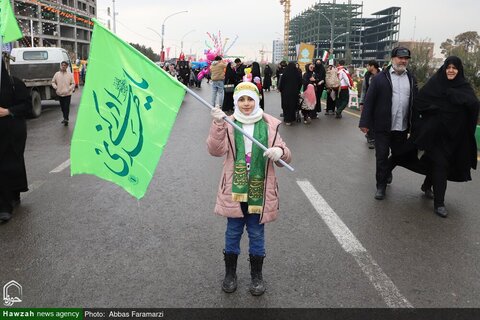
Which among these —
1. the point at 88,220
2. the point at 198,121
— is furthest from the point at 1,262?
the point at 198,121

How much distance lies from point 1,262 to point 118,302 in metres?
1.31

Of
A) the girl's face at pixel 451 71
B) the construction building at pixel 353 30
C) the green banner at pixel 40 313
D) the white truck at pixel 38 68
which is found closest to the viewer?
the green banner at pixel 40 313

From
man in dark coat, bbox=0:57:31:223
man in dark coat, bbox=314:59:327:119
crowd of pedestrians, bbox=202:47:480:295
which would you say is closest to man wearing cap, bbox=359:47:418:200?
crowd of pedestrians, bbox=202:47:480:295

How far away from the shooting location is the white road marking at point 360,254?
3193 mm

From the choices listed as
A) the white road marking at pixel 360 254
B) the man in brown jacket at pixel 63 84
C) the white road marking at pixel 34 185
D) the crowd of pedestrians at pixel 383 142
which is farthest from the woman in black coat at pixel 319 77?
the white road marking at pixel 34 185

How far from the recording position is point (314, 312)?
298cm

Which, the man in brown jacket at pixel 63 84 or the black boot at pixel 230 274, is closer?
the black boot at pixel 230 274

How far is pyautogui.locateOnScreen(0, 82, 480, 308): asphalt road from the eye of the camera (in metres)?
3.22

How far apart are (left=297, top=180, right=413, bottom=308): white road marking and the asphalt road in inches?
0.5

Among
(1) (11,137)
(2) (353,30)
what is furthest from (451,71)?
(2) (353,30)

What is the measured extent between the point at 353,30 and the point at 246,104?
474ft

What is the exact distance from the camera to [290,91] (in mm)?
12375

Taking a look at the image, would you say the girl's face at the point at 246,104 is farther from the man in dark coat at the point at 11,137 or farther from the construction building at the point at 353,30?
the construction building at the point at 353,30

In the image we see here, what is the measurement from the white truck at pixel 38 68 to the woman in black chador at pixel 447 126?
40.6ft
